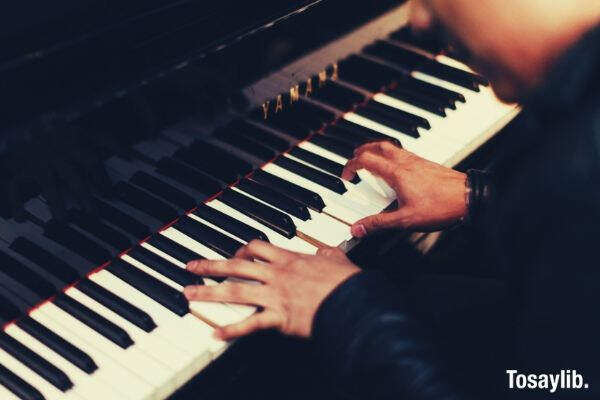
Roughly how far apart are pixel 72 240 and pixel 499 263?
86 cm

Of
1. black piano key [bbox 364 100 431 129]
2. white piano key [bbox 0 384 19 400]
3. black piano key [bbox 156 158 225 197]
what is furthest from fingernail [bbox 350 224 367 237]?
white piano key [bbox 0 384 19 400]

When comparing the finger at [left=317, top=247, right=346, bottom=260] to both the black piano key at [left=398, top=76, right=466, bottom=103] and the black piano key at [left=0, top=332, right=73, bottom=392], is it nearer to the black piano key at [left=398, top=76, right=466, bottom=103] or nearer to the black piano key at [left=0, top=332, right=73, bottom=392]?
the black piano key at [left=0, top=332, right=73, bottom=392]

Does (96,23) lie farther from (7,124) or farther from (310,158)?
(310,158)

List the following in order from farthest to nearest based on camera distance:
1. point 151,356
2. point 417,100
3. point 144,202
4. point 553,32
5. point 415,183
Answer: point 417,100 → point 415,183 → point 144,202 → point 151,356 → point 553,32

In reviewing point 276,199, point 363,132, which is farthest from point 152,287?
point 363,132

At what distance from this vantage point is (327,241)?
1.50 metres

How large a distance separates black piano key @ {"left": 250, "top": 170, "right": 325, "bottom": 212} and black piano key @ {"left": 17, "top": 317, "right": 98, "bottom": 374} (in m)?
0.59

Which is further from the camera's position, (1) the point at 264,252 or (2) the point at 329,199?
(2) the point at 329,199

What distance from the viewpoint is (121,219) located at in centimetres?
142

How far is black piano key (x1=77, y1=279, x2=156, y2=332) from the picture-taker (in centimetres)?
129

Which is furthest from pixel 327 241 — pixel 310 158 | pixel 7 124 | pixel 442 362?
pixel 7 124

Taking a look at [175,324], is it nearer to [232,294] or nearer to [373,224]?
[232,294]

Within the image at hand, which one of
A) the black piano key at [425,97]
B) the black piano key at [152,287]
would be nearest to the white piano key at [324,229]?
the black piano key at [152,287]

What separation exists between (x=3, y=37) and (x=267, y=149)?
0.65 metres
